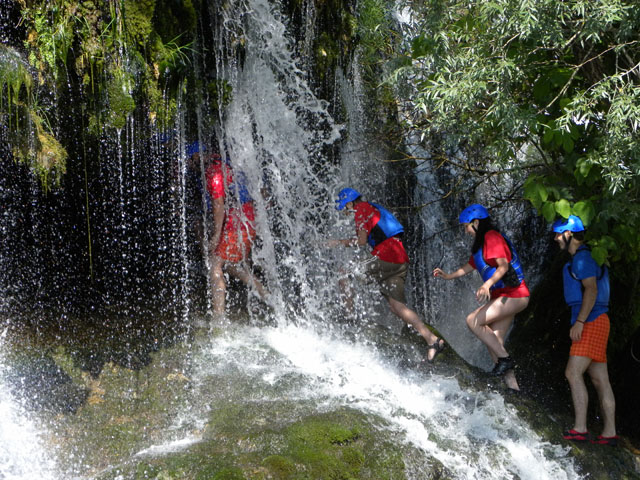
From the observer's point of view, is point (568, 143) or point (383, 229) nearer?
point (568, 143)

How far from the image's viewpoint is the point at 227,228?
6488 mm

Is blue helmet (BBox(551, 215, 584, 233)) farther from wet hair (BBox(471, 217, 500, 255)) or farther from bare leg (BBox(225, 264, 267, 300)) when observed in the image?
bare leg (BBox(225, 264, 267, 300))

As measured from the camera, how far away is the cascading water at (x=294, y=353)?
190 inches

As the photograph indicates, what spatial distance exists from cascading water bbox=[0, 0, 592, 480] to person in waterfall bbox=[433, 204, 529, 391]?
515 mm

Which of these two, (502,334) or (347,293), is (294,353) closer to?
(347,293)

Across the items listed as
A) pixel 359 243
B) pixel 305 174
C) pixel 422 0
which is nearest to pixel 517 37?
pixel 422 0

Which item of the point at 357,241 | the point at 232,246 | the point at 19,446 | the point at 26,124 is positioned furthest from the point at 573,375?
the point at 26,124

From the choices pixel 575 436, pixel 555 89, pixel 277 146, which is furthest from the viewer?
pixel 277 146

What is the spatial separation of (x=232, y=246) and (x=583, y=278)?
10.7 feet

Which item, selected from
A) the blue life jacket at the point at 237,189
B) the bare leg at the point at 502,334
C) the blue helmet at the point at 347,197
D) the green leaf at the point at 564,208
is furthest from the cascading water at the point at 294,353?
the green leaf at the point at 564,208

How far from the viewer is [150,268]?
272 inches

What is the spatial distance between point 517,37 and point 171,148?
3.34 m

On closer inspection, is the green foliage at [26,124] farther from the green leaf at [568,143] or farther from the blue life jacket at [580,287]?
the blue life jacket at [580,287]

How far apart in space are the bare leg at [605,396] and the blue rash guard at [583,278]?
1.44 feet
